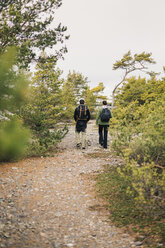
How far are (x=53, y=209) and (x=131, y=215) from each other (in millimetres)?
1859

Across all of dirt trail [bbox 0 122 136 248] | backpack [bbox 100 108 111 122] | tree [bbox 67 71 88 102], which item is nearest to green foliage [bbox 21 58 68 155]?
dirt trail [bbox 0 122 136 248]

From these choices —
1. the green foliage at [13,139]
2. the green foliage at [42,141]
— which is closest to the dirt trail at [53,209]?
the green foliage at [42,141]

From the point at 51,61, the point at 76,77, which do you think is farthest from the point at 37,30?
the point at 76,77

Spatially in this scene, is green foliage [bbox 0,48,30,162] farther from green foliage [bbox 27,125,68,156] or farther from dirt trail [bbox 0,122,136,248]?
green foliage [bbox 27,125,68,156]

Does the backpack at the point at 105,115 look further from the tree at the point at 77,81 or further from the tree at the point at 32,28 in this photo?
the tree at the point at 77,81

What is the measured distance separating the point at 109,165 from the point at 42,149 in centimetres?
304

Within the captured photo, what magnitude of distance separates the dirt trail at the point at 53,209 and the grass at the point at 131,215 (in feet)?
0.76

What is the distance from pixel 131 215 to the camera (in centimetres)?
445

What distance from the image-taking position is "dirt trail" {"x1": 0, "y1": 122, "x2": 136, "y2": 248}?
369 cm

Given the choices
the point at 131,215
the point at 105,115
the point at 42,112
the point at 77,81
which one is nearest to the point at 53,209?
the point at 131,215

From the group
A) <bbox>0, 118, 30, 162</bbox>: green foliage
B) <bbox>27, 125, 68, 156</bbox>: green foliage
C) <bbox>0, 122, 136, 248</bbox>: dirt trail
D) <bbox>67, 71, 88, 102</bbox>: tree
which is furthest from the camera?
<bbox>67, 71, 88, 102</bbox>: tree

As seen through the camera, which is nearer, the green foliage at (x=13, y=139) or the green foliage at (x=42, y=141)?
the green foliage at (x=13, y=139)

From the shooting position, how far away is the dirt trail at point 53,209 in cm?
369

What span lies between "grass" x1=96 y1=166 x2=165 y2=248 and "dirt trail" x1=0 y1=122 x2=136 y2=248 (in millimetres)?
232
